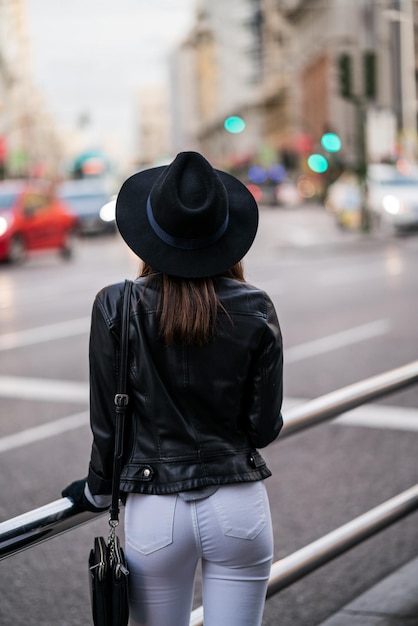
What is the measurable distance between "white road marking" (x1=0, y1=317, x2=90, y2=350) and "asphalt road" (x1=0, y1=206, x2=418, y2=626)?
23mm

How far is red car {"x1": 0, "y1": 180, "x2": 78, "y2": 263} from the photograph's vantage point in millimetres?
22391

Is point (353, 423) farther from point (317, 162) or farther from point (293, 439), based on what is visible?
point (317, 162)

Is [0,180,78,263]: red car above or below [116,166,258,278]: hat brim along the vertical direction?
below

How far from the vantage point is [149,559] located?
2459 mm

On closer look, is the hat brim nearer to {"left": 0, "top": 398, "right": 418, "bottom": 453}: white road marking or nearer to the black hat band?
the black hat band

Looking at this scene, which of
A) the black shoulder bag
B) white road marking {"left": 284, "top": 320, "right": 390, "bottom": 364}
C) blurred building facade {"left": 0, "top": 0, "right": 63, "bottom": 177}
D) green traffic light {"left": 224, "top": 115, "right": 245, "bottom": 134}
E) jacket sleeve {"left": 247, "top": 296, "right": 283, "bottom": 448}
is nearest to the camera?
the black shoulder bag

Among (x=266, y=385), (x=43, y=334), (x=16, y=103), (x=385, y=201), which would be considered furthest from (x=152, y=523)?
(x=16, y=103)

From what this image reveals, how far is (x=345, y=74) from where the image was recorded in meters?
26.1

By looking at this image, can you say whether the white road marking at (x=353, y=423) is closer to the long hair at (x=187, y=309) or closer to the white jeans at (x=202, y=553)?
the white jeans at (x=202, y=553)

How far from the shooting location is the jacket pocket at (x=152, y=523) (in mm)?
2441

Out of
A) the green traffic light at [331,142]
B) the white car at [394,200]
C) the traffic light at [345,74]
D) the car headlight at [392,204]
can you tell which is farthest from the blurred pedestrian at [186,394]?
the green traffic light at [331,142]

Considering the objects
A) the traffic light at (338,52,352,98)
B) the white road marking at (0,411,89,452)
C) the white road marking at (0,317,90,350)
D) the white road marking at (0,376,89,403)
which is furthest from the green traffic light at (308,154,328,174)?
the white road marking at (0,411,89,452)

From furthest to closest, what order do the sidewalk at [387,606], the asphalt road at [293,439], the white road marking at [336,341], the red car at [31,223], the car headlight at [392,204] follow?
the car headlight at [392,204] < the red car at [31,223] < the white road marking at [336,341] < the asphalt road at [293,439] < the sidewalk at [387,606]

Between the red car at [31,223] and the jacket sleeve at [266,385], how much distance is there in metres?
19.9
